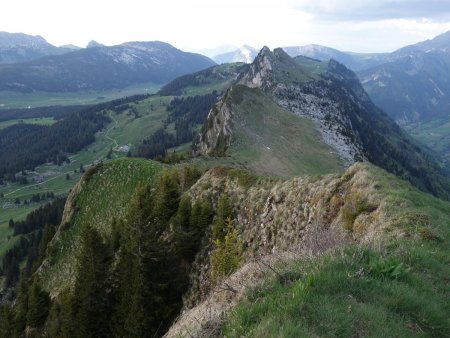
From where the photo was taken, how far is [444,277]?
42.3 feet

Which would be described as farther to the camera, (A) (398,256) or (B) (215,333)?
(A) (398,256)

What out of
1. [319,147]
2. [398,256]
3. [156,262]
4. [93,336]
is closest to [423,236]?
[398,256]

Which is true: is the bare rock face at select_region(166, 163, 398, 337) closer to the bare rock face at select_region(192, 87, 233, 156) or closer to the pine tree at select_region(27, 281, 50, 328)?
the pine tree at select_region(27, 281, 50, 328)

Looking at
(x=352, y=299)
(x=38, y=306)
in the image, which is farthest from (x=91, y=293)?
(x=352, y=299)

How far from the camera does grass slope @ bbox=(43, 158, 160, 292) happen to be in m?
71.0

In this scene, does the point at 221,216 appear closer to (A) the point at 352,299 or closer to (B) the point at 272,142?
(A) the point at 352,299

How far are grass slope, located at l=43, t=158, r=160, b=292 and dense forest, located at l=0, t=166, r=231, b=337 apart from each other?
1721cm

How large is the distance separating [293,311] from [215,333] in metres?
2.06

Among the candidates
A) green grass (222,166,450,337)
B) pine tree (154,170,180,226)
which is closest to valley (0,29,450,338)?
green grass (222,166,450,337)

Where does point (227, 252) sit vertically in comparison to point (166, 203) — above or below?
above

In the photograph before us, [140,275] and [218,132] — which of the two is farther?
[218,132]

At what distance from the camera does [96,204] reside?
256 feet

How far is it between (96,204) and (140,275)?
3889cm

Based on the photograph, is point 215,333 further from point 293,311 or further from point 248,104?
point 248,104
